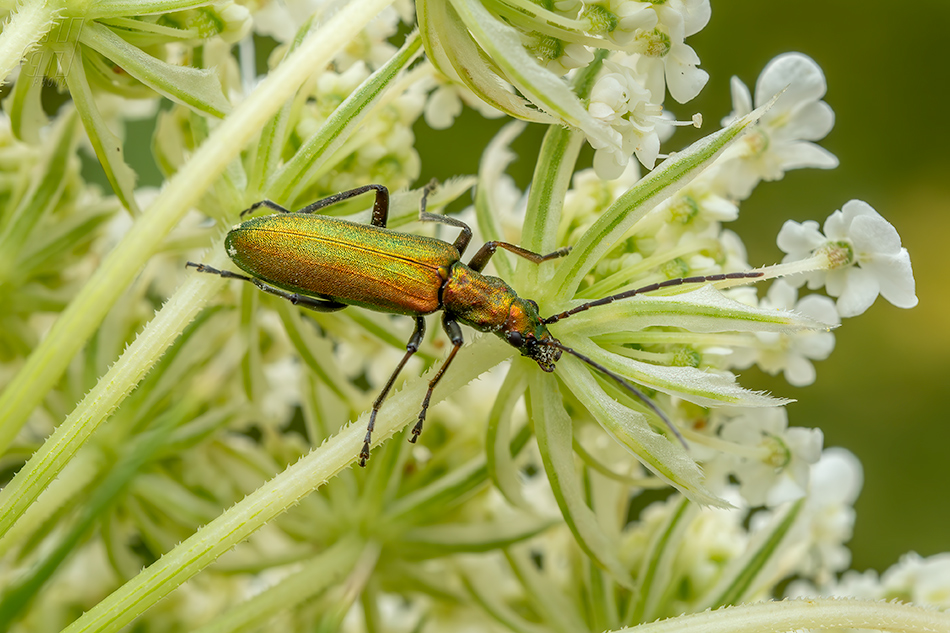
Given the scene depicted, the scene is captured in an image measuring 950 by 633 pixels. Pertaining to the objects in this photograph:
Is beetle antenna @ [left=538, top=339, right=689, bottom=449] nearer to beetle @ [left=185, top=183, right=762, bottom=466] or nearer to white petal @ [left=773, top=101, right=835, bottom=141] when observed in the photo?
beetle @ [left=185, top=183, right=762, bottom=466]

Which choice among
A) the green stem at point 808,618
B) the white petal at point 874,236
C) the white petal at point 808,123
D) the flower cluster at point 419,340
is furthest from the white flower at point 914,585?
the white petal at point 808,123

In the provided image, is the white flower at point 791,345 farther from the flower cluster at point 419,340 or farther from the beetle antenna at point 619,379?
the beetle antenna at point 619,379

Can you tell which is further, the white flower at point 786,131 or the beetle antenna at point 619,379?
the white flower at point 786,131

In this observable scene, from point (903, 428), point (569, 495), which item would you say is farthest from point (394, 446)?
point (903, 428)

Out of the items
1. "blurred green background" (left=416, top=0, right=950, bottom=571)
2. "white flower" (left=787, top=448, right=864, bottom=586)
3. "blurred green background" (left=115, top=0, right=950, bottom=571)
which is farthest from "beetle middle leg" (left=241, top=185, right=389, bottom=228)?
"blurred green background" (left=416, top=0, right=950, bottom=571)

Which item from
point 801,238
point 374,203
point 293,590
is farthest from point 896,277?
point 293,590
